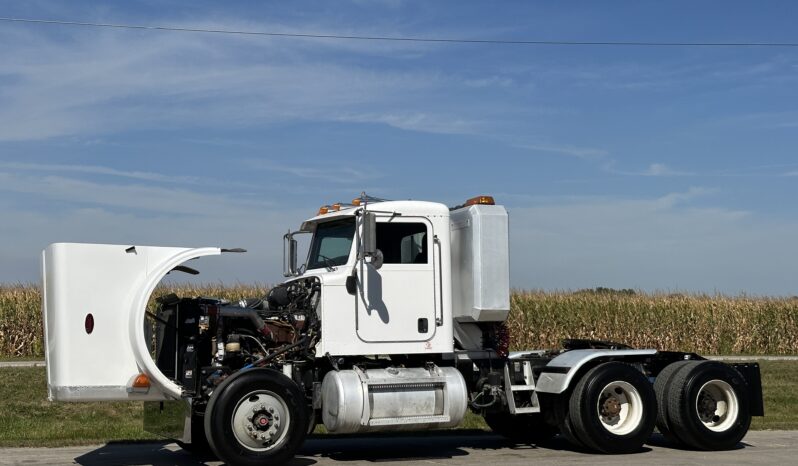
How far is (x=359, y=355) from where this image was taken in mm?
12414

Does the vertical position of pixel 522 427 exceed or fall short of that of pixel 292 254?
it falls short

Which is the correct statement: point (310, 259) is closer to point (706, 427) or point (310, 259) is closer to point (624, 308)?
point (706, 427)

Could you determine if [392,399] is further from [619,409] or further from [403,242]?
[619,409]

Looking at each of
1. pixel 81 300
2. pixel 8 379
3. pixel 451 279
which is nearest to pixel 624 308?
pixel 8 379

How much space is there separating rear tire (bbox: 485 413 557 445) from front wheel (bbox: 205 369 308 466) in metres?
3.66

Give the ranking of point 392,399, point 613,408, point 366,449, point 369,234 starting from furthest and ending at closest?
1. point 366,449
2. point 613,408
3. point 392,399
4. point 369,234

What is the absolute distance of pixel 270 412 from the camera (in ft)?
37.5

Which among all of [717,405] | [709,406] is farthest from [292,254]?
[717,405]

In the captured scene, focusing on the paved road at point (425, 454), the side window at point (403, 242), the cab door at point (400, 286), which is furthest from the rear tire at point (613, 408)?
the side window at point (403, 242)

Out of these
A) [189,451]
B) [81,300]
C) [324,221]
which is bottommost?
[189,451]

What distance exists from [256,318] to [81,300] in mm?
1956

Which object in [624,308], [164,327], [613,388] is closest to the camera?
[164,327]

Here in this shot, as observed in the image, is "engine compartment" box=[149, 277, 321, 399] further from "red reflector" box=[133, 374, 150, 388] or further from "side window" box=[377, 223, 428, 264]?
"side window" box=[377, 223, 428, 264]

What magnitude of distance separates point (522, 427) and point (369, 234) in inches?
168
